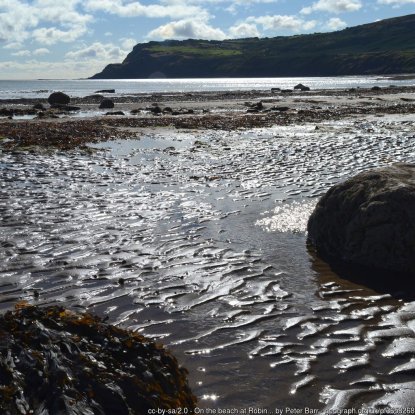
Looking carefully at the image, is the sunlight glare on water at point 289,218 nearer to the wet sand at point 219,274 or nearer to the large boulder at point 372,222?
the wet sand at point 219,274

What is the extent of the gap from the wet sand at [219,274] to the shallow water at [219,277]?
28 millimetres

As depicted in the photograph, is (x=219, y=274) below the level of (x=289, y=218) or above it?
below

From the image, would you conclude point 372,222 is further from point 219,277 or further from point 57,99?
point 57,99

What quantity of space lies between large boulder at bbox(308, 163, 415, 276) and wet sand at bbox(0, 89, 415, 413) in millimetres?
578

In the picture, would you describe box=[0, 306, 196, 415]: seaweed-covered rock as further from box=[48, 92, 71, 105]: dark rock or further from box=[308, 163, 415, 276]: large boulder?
box=[48, 92, 71, 105]: dark rock

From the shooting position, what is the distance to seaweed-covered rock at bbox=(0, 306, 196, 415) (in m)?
3.84

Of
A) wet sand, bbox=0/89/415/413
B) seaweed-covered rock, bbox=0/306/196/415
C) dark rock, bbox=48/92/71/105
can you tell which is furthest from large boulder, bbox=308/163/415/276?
dark rock, bbox=48/92/71/105

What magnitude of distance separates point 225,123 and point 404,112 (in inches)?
645

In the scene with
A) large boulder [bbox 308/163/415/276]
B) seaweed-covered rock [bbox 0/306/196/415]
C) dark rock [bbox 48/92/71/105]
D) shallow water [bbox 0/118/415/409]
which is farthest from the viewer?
dark rock [bbox 48/92/71/105]

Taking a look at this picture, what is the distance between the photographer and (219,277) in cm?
870

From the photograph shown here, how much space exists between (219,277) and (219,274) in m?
0.14

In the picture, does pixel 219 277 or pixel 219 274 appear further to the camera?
pixel 219 274

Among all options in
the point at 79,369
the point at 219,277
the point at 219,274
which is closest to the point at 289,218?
the point at 219,274

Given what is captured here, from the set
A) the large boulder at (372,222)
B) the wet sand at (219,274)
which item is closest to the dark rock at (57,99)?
the wet sand at (219,274)
